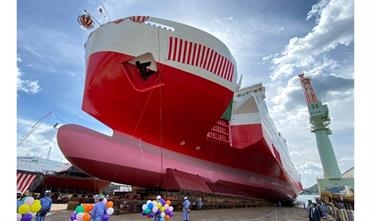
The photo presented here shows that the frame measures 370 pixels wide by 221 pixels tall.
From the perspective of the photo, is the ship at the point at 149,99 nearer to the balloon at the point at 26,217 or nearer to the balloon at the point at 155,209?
the balloon at the point at 155,209

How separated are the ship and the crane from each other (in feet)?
48.0

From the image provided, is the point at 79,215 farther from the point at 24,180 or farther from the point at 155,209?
the point at 24,180

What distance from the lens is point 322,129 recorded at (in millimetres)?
26281

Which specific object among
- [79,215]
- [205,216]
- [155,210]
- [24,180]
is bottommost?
[205,216]

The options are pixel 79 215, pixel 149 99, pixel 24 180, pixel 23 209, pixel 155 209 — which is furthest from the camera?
pixel 24 180

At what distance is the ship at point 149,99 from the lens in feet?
31.6

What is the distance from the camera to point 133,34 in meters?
9.68

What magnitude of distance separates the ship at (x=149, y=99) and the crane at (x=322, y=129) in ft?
48.0

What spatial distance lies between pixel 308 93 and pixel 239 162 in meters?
17.5

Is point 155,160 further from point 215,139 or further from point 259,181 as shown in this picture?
point 259,181

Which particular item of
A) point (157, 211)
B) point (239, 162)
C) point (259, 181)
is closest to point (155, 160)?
point (157, 211)

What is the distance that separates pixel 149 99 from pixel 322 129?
21.7m

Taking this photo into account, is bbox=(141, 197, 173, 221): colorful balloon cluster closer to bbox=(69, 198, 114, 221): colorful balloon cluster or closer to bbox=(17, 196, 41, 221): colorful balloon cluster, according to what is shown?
bbox=(69, 198, 114, 221): colorful balloon cluster

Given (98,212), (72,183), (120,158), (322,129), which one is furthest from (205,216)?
(322,129)
